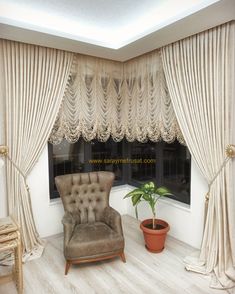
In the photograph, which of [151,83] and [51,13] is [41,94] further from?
[151,83]

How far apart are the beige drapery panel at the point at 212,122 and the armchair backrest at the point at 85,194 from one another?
3.96 ft

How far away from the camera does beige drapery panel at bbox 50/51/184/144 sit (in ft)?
10.2

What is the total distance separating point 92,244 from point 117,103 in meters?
2.09

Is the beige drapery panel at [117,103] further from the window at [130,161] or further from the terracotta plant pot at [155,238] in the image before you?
the terracotta plant pot at [155,238]

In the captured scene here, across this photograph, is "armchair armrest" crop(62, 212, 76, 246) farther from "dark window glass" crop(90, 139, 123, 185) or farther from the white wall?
"dark window glass" crop(90, 139, 123, 185)

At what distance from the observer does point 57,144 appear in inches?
130

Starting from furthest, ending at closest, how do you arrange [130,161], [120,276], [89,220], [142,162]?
[130,161] → [142,162] → [89,220] → [120,276]

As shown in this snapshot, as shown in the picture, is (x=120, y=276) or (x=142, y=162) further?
(x=142, y=162)

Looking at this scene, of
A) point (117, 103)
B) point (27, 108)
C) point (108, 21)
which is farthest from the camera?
point (117, 103)

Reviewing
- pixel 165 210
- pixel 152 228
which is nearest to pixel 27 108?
pixel 152 228

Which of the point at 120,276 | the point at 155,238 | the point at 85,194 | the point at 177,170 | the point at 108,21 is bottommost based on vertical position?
the point at 120,276

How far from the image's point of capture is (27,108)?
2.82 m

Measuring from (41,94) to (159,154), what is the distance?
1.83 meters

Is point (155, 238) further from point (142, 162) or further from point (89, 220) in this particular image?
point (142, 162)
